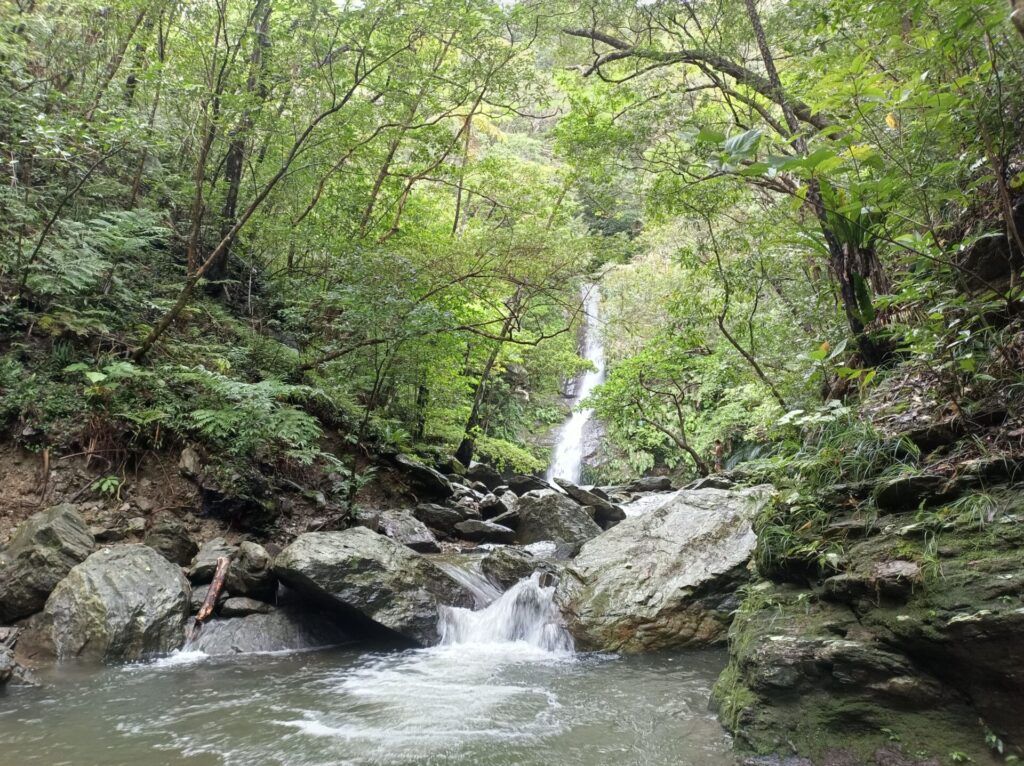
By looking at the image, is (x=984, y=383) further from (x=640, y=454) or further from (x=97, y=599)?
(x=640, y=454)

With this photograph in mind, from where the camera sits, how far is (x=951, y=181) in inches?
152

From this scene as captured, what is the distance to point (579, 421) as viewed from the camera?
2272 cm

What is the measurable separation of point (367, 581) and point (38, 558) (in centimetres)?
290

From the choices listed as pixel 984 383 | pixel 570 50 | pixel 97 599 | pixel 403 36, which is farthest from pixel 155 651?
pixel 570 50

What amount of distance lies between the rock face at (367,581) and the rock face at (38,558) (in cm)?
184

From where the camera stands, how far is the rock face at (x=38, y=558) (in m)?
5.17

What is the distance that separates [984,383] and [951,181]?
141cm

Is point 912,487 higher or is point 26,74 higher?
point 26,74

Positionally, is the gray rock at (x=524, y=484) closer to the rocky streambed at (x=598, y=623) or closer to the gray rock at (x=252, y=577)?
the rocky streambed at (x=598, y=623)

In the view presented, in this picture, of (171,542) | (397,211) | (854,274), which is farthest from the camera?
(397,211)

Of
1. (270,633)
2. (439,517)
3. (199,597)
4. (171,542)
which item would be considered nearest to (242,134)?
(171,542)

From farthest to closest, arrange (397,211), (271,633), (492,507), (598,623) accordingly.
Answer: (397,211)
(492,507)
(271,633)
(598,623)

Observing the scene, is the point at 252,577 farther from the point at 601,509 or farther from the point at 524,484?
the point at 524,484

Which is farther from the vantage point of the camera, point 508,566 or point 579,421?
point 579,421
